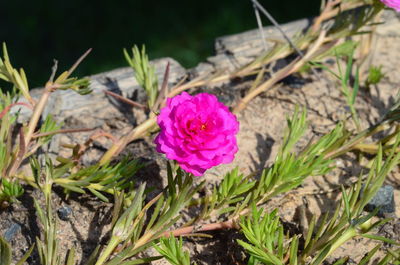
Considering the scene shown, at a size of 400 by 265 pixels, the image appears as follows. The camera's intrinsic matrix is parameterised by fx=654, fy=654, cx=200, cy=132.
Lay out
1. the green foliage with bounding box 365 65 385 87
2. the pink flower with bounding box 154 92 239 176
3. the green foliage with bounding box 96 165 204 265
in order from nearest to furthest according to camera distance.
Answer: the pink flower with bounding box 154 92 239 176 < the green foliage with bounding box 96 165 204 265 < the green foliage with bounding box 365 65 385 87

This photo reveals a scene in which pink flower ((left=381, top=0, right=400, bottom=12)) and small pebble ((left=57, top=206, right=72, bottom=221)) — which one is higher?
pink flower ((left=381, top=0, right=400, bottom=12))

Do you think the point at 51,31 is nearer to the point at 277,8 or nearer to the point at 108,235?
the point at 277,8

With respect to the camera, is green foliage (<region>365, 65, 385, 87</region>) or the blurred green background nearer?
green foliage (<region>365, 65, 385, 87</region>)

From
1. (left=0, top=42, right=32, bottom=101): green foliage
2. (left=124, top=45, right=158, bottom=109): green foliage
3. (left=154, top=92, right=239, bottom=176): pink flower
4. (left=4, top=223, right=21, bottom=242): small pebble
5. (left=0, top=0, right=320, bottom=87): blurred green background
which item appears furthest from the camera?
(left=0, top=0, right=320, bottom=87): blurred green background

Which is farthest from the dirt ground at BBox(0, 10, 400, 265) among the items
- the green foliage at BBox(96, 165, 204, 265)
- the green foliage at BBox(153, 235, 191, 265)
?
the green foliage at BBox(153, 235, 191, 265)

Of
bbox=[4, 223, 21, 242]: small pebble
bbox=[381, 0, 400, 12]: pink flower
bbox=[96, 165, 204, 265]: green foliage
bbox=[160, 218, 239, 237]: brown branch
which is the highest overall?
bbox=[381, 0, 400, 12]: pink flower

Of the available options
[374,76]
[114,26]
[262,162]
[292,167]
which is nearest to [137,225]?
[292,167]

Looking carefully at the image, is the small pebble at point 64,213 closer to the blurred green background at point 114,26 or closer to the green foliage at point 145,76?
the green foliage at point 145,76

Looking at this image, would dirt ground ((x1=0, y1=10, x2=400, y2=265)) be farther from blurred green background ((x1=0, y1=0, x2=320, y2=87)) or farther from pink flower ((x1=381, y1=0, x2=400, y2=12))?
blurred green background ((x1=0, y1=0, x2=320, y2=87))

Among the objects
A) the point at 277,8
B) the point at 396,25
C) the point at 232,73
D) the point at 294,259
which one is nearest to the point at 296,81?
the point at 232,73

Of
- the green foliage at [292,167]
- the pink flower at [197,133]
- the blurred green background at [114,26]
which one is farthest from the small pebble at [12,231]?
the blurred green background at [114,26]
